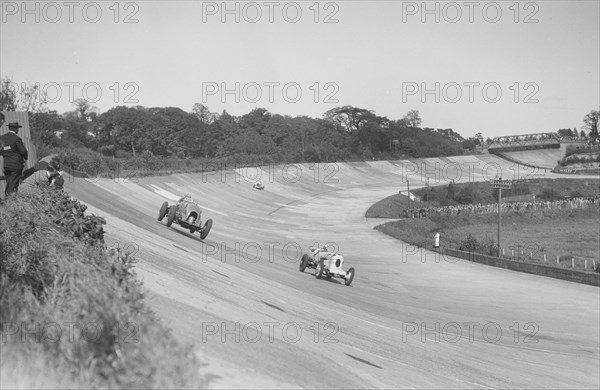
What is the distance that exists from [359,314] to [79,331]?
11850 mm

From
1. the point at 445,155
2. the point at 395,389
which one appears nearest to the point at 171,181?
the point at 395,389

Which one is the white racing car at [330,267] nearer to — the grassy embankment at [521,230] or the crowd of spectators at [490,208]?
the grassy embankment at [521,230]

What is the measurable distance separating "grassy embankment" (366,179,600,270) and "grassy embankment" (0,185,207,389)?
107 feet

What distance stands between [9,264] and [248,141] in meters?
118

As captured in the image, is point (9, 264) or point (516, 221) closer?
point (9, 264)

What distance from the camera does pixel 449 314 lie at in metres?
20.2

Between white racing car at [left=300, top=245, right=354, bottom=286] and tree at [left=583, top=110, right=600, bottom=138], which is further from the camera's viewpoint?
tree at [left=583, top=110, right=600, bottom=138]

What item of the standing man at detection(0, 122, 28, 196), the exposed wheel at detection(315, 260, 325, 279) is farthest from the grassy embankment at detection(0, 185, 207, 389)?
the exposed wheel at detection(315, 260, 325, 279)

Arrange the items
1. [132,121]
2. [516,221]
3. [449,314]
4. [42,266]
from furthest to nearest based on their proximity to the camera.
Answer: [132,121]
[516,221]
[449,314]
[42,266]

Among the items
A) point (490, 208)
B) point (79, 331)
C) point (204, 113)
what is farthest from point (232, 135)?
point (79, 331)

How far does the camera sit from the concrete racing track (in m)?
9.06

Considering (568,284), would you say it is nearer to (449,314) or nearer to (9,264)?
(449,314)

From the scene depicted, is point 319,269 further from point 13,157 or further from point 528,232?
point 528,232

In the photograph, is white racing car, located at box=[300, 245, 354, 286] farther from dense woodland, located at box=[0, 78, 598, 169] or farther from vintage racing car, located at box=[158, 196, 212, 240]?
dense woodland, located at box=[0, 78, 598, 169]
